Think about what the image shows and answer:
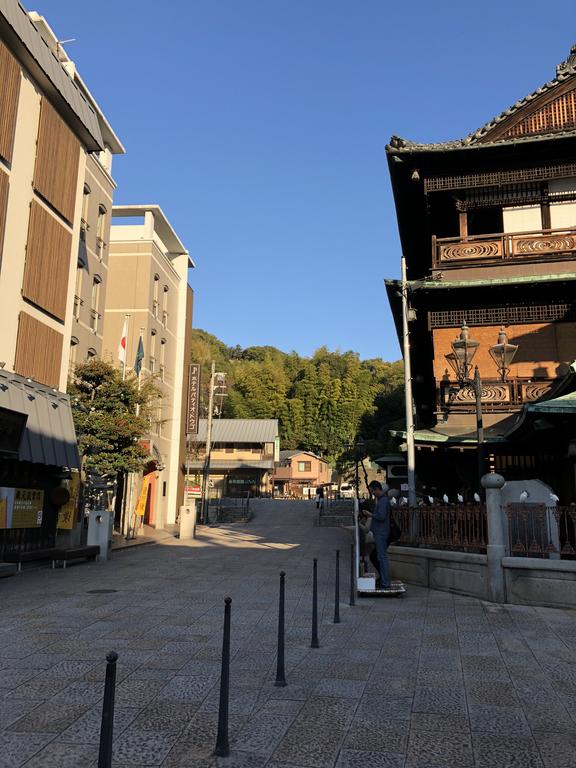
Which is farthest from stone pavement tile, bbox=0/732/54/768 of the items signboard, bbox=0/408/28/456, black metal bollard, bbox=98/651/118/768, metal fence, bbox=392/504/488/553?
signboard, bbox=0/408/28/456

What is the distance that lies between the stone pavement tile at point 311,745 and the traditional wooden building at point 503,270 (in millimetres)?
11893

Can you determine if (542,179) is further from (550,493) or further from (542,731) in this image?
(542,731)

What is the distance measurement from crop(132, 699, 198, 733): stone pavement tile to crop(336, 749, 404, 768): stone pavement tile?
1427 millimetres

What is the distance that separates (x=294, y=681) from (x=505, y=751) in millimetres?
2402

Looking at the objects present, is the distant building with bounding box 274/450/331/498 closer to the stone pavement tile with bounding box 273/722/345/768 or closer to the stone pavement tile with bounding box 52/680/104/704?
the stone pavement tile with bounding box 52/680/104/704

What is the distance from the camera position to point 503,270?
17.9m

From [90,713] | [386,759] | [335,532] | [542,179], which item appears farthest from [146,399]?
[386,759]

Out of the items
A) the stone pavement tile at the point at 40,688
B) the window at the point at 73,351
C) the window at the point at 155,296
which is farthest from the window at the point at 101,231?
the stone pavement tile at the point at 40,688

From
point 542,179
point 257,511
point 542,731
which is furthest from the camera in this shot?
point 257,511

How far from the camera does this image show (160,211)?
36.0m

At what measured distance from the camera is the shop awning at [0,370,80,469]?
14.4 meters

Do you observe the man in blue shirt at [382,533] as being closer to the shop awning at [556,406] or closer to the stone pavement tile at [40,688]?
the shop awning at [556,406]

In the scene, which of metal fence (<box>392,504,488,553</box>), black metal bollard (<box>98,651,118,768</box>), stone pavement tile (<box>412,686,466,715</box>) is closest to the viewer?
black metal bollard (<box>98,651,118,768</box>)

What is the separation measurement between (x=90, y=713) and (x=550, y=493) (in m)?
8.83
